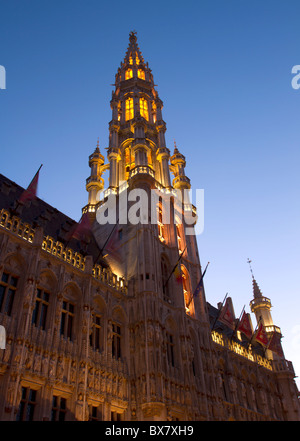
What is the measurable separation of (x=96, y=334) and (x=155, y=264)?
7703 mm

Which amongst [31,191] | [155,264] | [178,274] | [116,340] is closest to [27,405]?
[116,340]

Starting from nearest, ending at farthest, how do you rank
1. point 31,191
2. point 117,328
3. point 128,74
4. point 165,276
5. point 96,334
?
point 96,334, point 31,191, point 117,328, point 165,276, point 128,74

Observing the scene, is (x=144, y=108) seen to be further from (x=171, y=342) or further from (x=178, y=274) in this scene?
(x=171, y=342)

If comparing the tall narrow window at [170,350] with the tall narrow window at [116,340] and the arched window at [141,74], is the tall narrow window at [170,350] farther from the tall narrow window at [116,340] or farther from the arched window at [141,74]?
the arched window at [141,74]

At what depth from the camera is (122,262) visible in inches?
1331

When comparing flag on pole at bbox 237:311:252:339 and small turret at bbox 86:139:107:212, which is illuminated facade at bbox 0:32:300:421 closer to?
small turret at bbox 86:139:107:212

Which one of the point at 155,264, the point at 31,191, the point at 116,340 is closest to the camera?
the point at 116,340

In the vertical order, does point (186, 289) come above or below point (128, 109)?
below

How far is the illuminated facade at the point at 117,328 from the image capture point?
2197 cm

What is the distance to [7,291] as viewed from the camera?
2281 cm

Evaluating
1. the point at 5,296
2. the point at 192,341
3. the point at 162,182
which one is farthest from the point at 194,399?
the point at 162,182

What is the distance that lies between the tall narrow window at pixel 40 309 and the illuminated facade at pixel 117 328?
2.8 inches
